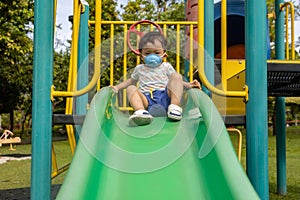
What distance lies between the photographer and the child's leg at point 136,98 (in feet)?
12.1

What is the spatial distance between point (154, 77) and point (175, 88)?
287 mm

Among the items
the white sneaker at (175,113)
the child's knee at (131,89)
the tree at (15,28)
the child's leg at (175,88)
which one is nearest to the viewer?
the white sneaker at (175,113)

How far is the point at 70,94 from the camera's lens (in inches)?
127

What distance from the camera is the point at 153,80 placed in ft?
12.8

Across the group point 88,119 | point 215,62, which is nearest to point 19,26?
point 215,62

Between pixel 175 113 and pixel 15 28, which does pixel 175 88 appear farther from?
pixel 15 28

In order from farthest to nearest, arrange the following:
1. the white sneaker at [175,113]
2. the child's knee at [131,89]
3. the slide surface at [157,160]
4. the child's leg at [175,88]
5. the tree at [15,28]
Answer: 1. the tree at [15,28]
2. the child's knee at [131,89]
3. the child's leg at [175,88]
4. the white sneaker at [175,113]
5. the slide surface at [157,160]

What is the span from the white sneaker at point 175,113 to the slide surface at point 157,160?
0.13ft


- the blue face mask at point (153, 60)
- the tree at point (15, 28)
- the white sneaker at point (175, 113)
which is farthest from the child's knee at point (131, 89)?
the tree at point (15, 28)

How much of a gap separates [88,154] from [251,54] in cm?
130

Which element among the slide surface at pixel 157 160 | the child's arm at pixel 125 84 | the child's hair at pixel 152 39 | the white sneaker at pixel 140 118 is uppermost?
the child's hair at pixel 152 39

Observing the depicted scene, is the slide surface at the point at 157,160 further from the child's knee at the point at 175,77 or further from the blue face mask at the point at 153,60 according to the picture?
the blue face mask at the point at 153,60

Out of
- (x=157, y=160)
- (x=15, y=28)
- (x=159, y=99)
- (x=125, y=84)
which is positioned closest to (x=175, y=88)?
(x=159, y=99)

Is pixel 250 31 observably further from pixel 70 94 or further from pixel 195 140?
pixel 70 94
